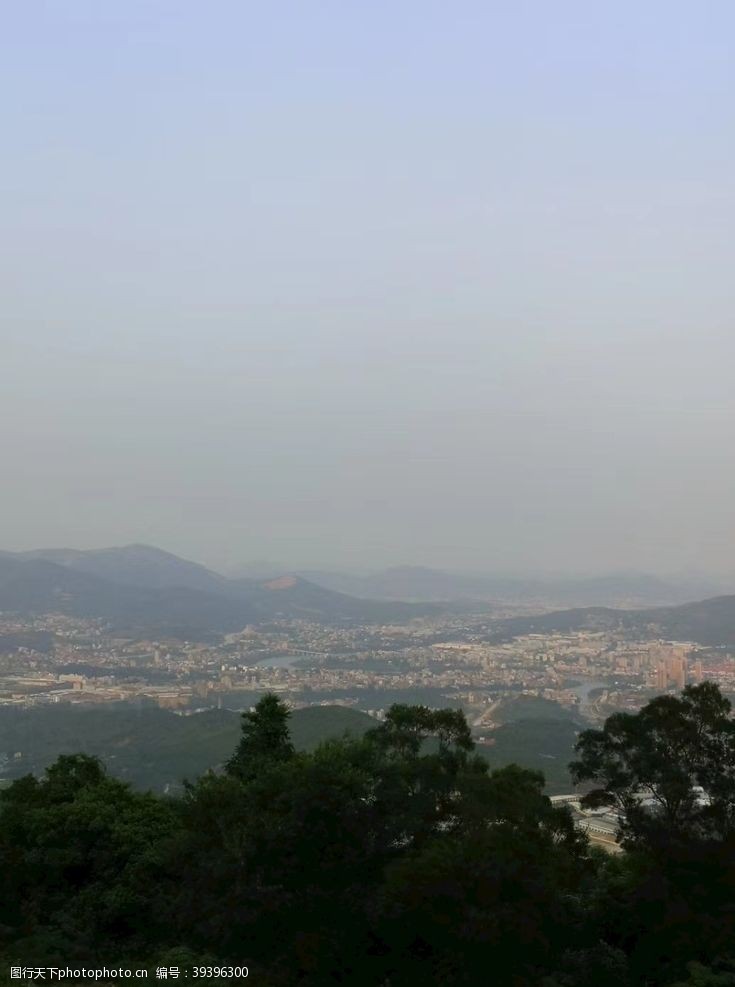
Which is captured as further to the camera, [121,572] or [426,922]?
[121,572]

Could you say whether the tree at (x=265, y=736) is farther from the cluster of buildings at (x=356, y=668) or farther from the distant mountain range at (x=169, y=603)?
the distant mountain range at (x=169, y=603)

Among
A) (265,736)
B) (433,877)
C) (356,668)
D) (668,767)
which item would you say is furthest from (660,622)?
(433,877)

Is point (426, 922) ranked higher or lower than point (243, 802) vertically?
lower

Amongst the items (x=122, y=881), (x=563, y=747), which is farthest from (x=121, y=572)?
(x=122, y=881)

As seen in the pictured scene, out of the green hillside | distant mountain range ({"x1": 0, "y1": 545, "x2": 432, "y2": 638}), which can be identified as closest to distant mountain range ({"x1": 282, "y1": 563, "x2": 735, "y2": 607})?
distant mountain range ({"x1": 0, "y1": 545, "x2": 432, "y2": 638})

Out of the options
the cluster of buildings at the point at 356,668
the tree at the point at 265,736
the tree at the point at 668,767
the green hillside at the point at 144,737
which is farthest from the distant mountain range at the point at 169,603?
the tree at the point at 668,767

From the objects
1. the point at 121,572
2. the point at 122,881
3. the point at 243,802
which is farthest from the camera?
the point at 121,572

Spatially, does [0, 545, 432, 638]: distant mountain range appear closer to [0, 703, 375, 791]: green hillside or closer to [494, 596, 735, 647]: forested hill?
Answer: [494, 596, 735, 647]: forested hill

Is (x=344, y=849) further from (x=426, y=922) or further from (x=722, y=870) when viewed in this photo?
(x=722, y=870)
